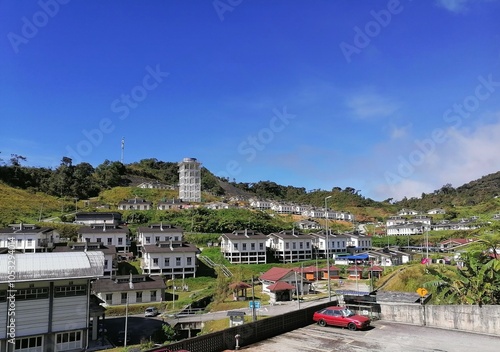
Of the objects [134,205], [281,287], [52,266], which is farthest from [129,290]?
[134,205]

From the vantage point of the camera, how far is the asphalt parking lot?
14430mm

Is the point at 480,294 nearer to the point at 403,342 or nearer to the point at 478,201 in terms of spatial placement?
the point at 403,342

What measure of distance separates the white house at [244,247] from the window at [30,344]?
4704cm

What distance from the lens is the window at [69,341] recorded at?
86.5 feet

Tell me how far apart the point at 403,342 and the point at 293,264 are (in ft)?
195

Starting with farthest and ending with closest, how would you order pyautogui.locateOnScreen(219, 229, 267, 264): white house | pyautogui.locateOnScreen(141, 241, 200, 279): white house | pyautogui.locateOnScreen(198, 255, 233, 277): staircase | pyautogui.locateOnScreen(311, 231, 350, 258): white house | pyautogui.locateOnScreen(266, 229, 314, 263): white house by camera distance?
pyautogui.locateOnScreen(311, 231, 350, 258): white house
pyautogui.locateOnScreen(266, 229, 314, 263): white house
pyautogui.locateOnScreen(219, 229, 267, 264): white house
pyautogui.locateOnScreen(198, 255, 233, 277): staircase
pyautogui.locateOnScreen(141, 241, 200, 279): white house

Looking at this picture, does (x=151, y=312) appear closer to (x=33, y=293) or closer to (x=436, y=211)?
(x=33, y=293)

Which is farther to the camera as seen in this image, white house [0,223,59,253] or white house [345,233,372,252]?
white house [345,233,372,252]

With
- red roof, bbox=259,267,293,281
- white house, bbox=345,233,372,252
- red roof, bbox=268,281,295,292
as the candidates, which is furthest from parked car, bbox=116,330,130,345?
white house, bbox=345,233,372,252

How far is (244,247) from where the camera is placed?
7262 centimetres

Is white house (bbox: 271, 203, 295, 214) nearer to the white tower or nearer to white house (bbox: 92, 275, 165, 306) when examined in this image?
the white tower

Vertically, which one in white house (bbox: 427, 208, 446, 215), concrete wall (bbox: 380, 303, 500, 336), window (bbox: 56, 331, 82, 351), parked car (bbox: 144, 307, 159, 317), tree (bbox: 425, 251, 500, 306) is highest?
white house (bbox: 427, 208, 446, 215)

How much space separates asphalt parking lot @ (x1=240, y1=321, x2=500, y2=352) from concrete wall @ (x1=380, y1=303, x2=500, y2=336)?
1.81 feet

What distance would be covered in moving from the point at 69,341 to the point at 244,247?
47.4 metres
